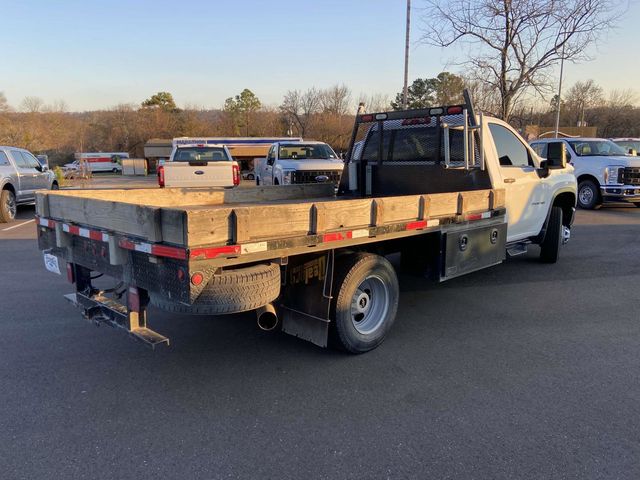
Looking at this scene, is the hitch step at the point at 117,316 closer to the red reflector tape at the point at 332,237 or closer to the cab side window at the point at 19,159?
the red reflector tape at the point at 332,237

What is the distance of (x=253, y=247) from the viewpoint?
328cm

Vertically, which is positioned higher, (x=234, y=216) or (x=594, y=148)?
(x=594, y=148)

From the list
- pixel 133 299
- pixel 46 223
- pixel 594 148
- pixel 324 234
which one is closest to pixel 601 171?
pixel 594 148

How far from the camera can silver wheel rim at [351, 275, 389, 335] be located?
14.5ft

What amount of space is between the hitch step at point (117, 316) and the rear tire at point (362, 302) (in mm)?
1443

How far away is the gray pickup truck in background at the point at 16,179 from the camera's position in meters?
12.3

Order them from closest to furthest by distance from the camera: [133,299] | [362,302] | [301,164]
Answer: [133,299] < [362,302] < [301,164]

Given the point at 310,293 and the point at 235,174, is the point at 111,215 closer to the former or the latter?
the point at 310,293

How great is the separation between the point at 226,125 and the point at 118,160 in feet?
54.4

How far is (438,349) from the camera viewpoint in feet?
14.9

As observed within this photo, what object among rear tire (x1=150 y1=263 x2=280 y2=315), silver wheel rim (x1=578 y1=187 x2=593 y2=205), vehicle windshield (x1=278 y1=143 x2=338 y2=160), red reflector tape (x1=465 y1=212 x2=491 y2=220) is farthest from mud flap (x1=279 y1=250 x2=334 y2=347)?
silver wheel rim (x1=578 y1=187 x2=593 y2=205)

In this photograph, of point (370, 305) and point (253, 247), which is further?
point (370, 305)

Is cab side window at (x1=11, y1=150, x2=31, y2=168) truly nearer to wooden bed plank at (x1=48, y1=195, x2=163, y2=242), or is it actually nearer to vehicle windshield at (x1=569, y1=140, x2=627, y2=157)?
wooden bed plank at (x1=48, y1=195, x2=163, y2=242)

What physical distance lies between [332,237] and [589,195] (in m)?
14.3
